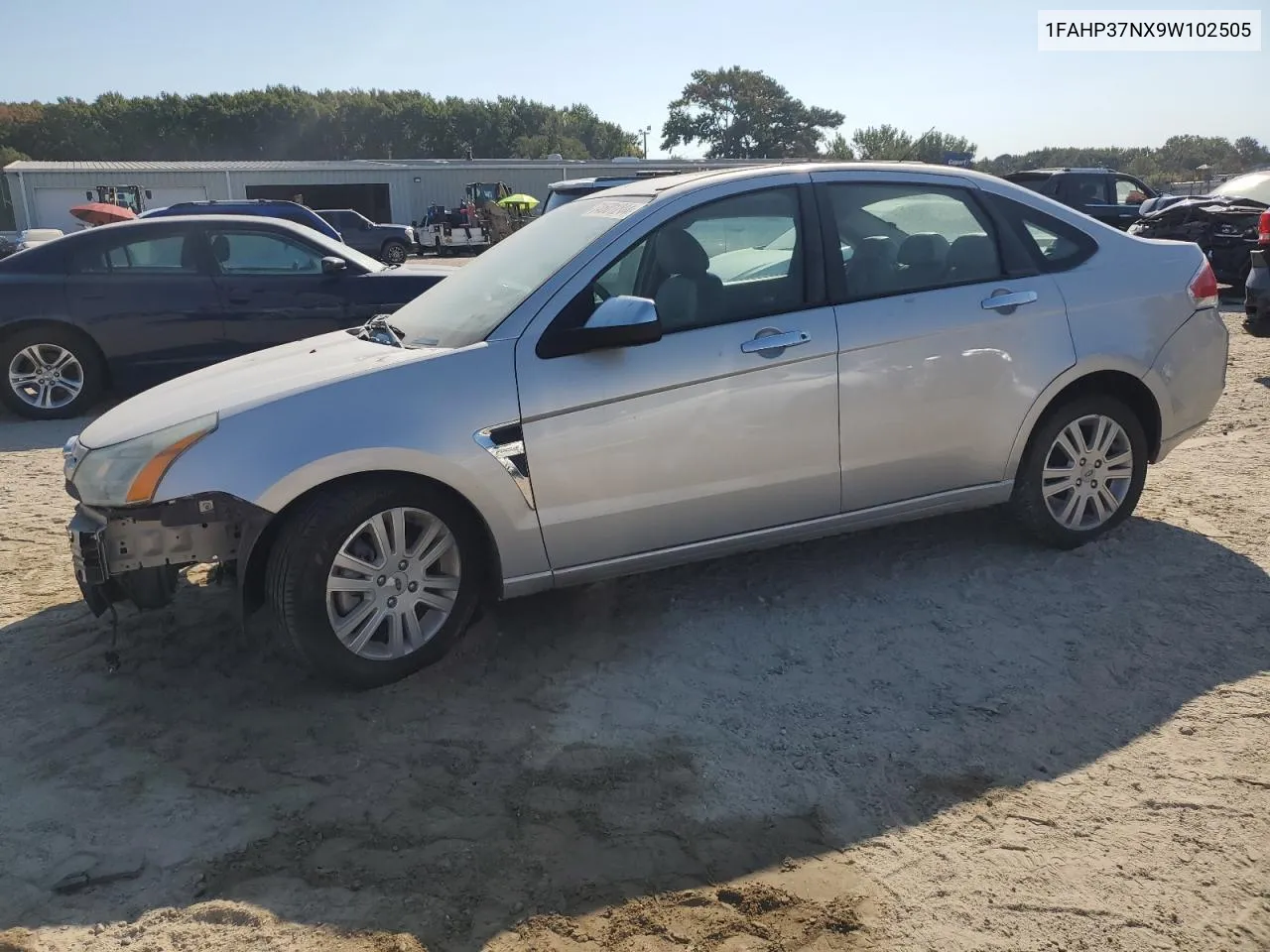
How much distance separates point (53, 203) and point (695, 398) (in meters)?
44.5

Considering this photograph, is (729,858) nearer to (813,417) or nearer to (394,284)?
(813,417)

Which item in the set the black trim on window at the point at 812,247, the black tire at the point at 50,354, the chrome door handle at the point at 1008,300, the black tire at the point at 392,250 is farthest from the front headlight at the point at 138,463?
the black tire at the point at 392,250

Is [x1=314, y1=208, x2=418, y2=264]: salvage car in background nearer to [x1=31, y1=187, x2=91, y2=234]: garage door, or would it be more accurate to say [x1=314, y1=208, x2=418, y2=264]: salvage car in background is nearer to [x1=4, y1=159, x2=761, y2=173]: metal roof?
[x1=4, y1=159, x2=761, y2=173]: metal roof

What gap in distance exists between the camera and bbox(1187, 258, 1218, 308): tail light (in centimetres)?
471

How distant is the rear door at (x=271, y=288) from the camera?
27.4 ft

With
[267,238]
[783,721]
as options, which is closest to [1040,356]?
[783,721]

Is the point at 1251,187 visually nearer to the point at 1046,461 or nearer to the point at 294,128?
the point at 1046,461

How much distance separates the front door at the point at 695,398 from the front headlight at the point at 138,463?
115 centimetres

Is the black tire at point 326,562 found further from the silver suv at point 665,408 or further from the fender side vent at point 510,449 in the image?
the fender side vent at point 510,449

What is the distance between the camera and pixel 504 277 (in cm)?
425

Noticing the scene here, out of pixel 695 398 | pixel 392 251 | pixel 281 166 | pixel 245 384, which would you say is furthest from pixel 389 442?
pixel 281 166

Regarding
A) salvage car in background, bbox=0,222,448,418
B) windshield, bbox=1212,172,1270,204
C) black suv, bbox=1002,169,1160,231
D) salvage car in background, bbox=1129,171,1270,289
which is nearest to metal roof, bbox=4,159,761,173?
black suv, bbox=1002,169,1160,231

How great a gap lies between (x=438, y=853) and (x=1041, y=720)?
1998 millimetres

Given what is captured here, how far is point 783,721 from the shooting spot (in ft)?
11.3
